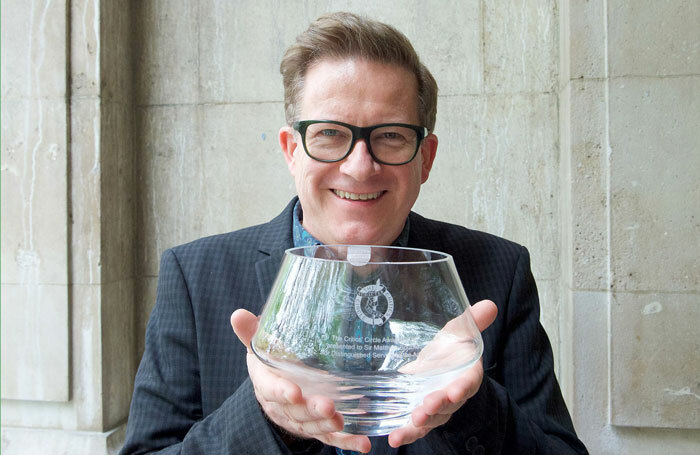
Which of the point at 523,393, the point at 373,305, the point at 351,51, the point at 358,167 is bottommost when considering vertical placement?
the point at 523,393

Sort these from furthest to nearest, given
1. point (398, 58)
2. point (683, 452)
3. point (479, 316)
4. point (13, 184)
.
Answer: point (13, 184), point (683, 452), point (398, 58), point (479, 316)

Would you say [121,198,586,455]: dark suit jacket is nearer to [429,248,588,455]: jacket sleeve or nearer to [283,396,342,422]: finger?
[429,248,588,455]: jacket sleeve

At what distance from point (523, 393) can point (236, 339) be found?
0.83 meters

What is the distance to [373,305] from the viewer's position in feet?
2.40

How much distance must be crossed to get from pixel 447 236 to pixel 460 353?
1044 millimetres

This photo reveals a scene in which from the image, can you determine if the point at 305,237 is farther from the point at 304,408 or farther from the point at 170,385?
the point at 304,408

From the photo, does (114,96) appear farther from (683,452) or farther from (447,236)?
Answer: (683,452)

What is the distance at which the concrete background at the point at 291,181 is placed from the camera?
92.4 inches

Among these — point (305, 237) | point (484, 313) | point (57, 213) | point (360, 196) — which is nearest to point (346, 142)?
point (360, 196)

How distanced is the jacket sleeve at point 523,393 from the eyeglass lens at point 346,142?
59 centimetres

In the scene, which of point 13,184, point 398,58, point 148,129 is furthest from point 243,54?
point 398,58

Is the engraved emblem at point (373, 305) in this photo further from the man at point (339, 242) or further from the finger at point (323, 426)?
the man at point (339, 242)

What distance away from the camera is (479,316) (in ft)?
3.14

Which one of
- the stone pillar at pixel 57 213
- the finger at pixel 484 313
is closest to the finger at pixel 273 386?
the finger at pixel 484 313
